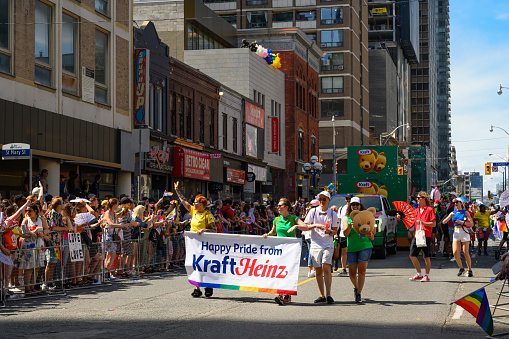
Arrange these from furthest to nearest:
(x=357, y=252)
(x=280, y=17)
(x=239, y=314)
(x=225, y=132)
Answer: (x=280, y=17) → (x=225, y=132) → (x=357, y=252) → (x=239, y=314)

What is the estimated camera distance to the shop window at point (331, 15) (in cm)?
8825

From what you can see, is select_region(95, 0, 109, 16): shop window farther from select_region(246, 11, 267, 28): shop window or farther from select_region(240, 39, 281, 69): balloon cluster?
select_region(246, 11, 267, 28): shop window

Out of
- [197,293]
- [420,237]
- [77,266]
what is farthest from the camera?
[420,237]

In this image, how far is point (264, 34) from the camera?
2266 inches

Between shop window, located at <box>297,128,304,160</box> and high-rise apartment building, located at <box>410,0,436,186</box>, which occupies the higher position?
high-rise apartment building, located at <box>410,0,436,186</box>

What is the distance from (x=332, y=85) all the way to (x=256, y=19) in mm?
12241

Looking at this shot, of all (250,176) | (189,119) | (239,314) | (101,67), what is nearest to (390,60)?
(250,176)

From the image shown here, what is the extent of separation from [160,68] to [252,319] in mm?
23591

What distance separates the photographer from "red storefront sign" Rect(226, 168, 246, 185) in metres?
41.4

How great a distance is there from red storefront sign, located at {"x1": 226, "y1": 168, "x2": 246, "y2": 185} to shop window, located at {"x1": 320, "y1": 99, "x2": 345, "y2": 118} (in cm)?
4732

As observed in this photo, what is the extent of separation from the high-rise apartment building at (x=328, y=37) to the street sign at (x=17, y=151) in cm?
6862

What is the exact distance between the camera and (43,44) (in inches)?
942

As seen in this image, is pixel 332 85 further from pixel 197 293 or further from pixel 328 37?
pixel 197 293

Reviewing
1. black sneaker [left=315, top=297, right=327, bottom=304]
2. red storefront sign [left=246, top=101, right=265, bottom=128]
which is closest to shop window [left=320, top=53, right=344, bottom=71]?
red storefront sign [left=246, top=101, right=265, bottom=128]
